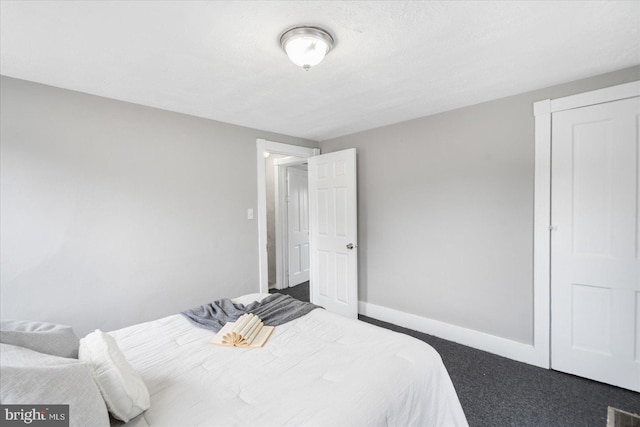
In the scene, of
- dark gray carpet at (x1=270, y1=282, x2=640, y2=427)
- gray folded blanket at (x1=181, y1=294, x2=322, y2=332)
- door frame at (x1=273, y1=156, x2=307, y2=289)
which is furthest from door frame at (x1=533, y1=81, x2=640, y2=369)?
door frame at (x1=273, y1=156, x2=307, y2=289)

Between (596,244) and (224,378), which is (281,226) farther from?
(596,244)

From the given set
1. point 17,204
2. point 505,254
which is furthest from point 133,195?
point 505,254

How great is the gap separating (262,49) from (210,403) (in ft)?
5.99

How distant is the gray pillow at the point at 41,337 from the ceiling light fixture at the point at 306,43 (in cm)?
174

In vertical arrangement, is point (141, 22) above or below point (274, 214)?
above

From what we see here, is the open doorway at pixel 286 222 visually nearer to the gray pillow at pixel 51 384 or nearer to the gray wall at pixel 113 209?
the gray wall at pixel 113 209

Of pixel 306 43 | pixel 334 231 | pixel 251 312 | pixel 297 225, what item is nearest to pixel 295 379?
pixel 251 312

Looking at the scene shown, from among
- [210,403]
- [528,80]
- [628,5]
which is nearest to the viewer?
[210,403]

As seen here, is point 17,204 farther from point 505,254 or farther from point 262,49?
point 505,254

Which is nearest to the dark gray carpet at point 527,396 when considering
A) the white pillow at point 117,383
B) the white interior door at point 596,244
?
the white interior door at point 596,244

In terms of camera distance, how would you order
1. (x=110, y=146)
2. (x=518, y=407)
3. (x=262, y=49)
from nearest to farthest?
(x=262, y=49), (x=518, y=407), (x=110, y=146)

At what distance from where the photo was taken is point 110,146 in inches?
94.5

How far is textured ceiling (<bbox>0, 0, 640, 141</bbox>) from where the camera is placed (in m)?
1.38

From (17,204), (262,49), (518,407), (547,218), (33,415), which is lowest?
(518,407)
